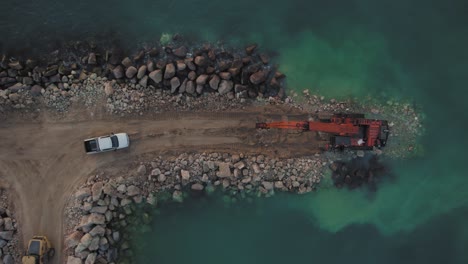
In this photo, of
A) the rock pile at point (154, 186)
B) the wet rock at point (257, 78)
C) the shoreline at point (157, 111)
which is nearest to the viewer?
the rock pile at point (154, 186)

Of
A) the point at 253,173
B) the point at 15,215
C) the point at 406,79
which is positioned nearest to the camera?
the point at 15,215

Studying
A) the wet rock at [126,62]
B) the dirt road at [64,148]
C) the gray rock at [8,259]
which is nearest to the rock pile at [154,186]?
the dirt road at [64,148]

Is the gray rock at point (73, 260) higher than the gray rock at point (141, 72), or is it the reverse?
the gray rock at point (141, 72)

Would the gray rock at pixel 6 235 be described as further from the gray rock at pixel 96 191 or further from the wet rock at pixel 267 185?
the wet rock at pixel 267 185

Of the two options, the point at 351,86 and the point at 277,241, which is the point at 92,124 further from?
the point at 351,86

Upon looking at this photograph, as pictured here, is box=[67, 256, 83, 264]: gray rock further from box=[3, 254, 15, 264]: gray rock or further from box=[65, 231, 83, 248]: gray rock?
box=[3, 254, 15, 264]: gray rock

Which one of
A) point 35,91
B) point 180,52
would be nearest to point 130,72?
point 180,52

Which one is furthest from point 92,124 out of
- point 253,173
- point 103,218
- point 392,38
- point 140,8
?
point 392,38
